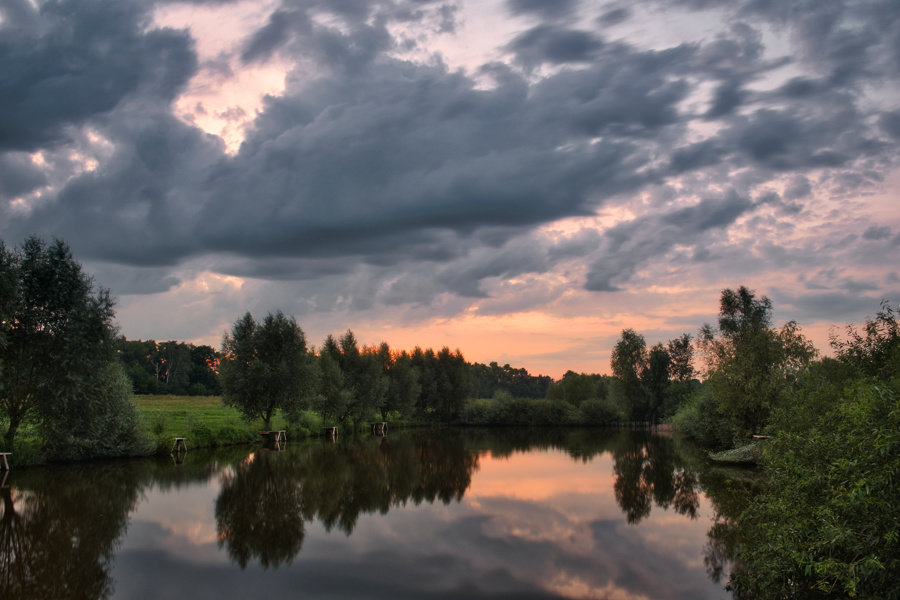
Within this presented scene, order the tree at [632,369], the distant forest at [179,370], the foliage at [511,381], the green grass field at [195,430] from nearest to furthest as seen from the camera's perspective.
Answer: the green grass field at [195,430] → the tree at [632,369] → the distant forest at [179,370] → the foliage at [511,381]

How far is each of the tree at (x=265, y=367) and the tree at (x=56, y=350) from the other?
17.6 meters

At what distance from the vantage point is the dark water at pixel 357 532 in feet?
38.5

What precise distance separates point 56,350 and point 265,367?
2005 cm

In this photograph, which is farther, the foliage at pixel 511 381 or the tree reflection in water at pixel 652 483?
the foliage at pixel 511 381

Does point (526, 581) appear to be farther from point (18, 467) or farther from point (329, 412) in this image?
point (329, 412)

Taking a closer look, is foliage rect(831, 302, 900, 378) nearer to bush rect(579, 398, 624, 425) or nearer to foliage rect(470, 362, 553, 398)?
bush rect(579, 398, 624, 425)

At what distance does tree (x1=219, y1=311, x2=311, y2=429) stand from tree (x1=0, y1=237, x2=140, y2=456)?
1761 centimetres

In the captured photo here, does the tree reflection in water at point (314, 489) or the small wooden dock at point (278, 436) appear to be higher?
the tree reflection in water at point (314, 489)

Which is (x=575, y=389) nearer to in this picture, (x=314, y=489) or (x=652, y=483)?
(x=652, y=483)

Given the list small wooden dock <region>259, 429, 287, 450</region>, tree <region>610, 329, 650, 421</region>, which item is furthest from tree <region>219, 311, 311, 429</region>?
tree <region>610, 329, 650, 421</region>

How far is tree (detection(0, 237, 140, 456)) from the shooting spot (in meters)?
26.5

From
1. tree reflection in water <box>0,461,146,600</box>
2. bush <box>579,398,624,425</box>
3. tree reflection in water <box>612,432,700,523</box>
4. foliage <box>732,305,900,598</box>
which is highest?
foliage <box>732,305,900,598</box>

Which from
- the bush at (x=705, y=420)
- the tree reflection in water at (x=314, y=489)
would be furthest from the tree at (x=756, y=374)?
the tree reflection in water at (x=314, y=489)

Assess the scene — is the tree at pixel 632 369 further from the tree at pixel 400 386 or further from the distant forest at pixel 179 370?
the tree at pixel 400 386
